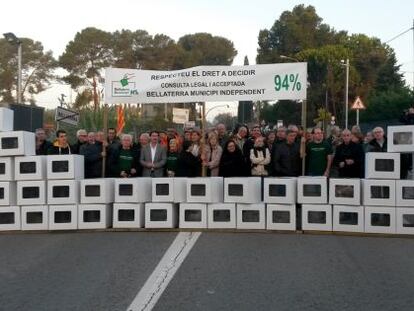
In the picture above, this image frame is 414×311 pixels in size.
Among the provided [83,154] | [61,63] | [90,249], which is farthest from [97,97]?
[90,249]

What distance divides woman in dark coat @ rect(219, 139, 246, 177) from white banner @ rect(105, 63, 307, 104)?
92cm

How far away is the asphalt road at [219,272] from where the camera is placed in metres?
6.98

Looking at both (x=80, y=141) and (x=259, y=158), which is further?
(x=80, y=141)

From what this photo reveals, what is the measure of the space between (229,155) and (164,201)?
1614 mm

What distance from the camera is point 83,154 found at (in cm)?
1330

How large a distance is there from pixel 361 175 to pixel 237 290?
599cm

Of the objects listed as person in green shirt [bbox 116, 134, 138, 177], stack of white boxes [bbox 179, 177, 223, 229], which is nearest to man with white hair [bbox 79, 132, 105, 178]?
person in green shirt [bbox 116, 134, 138, 177]

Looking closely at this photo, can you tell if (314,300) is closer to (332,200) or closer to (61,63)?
(332,200)

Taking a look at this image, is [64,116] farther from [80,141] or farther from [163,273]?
[163,273]

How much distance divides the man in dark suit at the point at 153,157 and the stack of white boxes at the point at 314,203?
9.03ft

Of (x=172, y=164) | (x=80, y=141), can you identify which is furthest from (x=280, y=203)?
(x=80, y=141)

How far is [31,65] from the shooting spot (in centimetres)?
5759

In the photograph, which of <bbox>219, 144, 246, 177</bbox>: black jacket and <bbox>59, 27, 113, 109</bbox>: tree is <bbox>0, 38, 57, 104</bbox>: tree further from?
<bbox>219, 144, 246, 177</bbox>: black jacket

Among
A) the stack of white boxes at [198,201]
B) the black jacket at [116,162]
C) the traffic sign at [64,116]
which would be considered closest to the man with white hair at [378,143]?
the stack of white boxes at [198,201]
